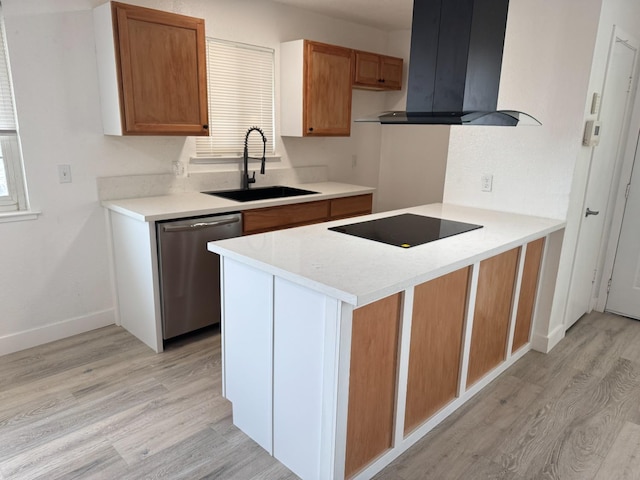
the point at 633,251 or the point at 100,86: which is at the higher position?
the point at 100,86

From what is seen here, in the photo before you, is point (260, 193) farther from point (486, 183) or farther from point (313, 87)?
point (486, 183)

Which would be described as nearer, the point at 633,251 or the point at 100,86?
the point at 100,86

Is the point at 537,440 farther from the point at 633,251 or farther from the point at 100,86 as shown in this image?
the point at 100,86

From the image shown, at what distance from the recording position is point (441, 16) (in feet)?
6.75

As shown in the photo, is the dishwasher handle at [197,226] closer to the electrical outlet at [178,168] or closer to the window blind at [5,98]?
the electrical outlet at [178,168]

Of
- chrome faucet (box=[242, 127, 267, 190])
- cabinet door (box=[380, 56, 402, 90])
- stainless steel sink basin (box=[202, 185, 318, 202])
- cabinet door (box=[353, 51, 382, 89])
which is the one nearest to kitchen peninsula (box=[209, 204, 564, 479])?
stainless steel sink basin (box=[202, 185, 318, 202])

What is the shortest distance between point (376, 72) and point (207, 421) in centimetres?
346

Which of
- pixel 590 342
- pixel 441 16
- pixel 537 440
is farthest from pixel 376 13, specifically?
pixel 537 440

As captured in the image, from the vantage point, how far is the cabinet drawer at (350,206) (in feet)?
12.2

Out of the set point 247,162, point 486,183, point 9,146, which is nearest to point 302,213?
point 247,162

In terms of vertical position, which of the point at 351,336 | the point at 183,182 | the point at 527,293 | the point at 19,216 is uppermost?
the point at 183,182

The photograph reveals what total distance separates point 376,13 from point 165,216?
2.73 m

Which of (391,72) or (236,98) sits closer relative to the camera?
(236,98)

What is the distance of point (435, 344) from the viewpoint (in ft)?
6.69
